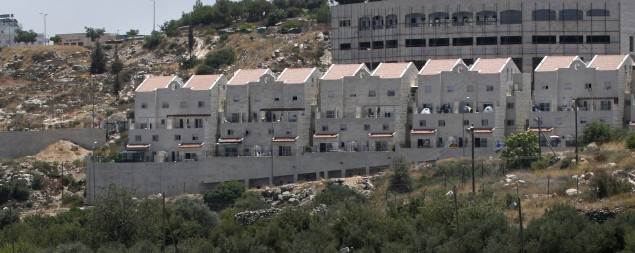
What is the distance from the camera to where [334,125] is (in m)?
104

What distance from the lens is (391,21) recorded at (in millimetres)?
118000

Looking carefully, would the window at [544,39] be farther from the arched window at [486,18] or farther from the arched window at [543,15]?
the arched window at [486,18]

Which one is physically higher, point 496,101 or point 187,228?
point 496,101

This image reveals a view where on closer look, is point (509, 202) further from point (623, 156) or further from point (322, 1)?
point (322, 1)

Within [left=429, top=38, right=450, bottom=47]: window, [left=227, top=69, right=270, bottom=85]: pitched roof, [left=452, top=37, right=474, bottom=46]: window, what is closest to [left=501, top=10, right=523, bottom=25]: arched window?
[left=452, top=37, right=474, bottom=46]: window

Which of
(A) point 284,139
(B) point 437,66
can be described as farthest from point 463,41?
(A) point 284,139

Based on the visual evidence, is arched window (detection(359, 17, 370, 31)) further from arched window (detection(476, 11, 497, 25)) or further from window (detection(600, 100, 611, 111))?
window (detection(600, 100, 611, 111))

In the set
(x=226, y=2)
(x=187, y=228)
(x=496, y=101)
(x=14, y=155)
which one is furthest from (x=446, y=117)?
(x=226, y=2)

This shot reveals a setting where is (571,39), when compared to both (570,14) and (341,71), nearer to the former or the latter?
(570,14)

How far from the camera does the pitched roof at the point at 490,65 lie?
104 metres

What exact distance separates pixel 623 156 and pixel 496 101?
476 inches

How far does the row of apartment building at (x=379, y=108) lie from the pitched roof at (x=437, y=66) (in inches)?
3.3

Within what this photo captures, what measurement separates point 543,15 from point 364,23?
12619 millimetres

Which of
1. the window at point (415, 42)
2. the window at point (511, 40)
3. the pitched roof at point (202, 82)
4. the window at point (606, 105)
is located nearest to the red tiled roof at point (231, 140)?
the pitched roof at point (202, 82)
